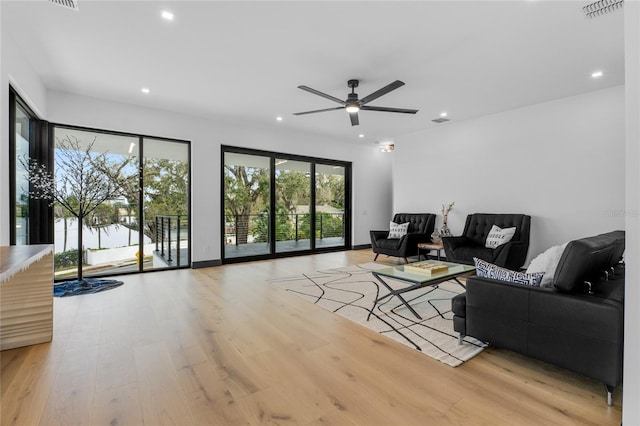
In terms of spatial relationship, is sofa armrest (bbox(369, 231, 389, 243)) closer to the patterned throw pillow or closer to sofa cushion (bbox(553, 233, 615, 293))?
the patterned throw pillow

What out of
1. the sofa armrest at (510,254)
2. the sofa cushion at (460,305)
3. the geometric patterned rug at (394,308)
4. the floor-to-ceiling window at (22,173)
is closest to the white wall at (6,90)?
the floor-to-ceiling window at (22,173)

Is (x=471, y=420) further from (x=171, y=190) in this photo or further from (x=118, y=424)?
(x=171, y=190)

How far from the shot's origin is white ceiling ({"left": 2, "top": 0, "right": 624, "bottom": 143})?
265 centimetres

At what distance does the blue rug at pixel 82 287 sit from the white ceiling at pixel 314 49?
108 inches

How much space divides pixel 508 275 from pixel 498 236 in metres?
3.09

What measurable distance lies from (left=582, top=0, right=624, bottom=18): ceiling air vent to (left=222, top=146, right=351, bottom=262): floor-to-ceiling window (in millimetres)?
5226

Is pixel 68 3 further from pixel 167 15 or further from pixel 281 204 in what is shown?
pixel 281 204

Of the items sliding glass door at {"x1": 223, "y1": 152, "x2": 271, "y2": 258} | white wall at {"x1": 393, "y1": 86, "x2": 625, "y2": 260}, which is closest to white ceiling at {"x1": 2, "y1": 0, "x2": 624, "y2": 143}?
white wall at {"x1": 393, "y1": 86, "x2": 625, "y2": 260}

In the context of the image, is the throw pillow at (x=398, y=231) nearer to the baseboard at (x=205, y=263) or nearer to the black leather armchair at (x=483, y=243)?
the black leather armchair at (x=483, y=243)

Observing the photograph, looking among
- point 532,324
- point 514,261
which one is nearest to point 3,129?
point 532,324

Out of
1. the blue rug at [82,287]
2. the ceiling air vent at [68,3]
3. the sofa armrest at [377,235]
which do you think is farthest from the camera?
the sofa armrest at [377,235]

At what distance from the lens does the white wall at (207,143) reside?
4672mm

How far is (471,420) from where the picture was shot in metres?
1.59

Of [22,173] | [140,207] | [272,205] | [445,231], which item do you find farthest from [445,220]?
[22,173]
